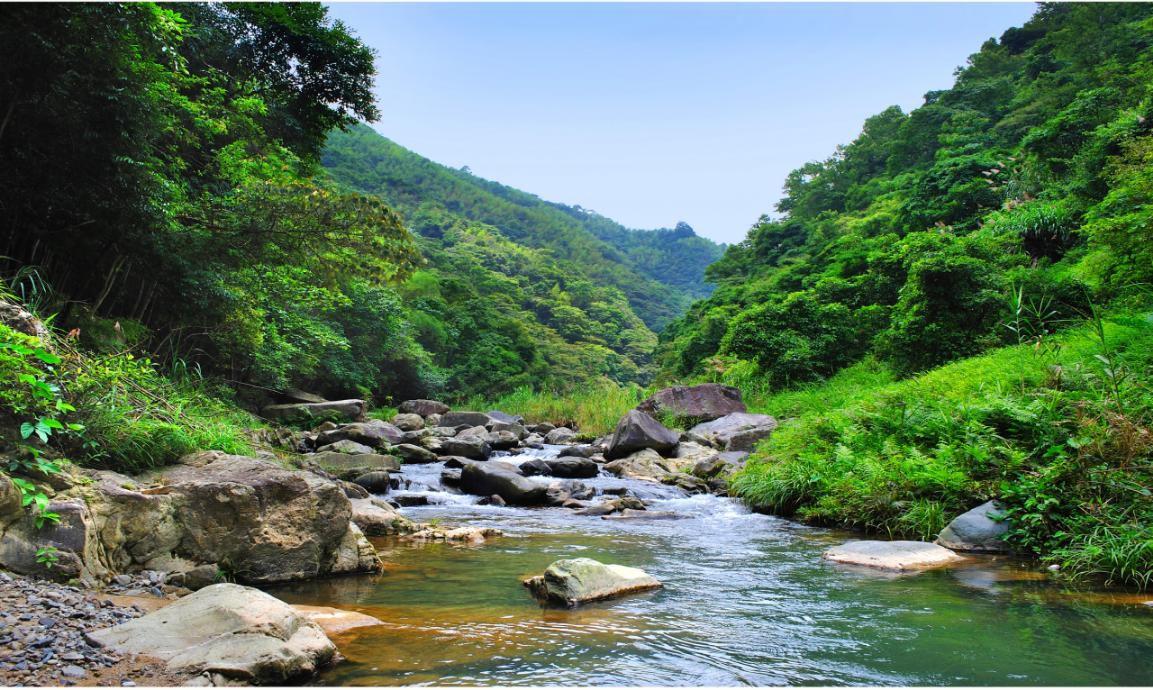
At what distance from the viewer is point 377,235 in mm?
11992

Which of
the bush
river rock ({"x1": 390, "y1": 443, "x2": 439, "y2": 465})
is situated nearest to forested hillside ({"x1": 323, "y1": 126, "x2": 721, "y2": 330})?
the bush

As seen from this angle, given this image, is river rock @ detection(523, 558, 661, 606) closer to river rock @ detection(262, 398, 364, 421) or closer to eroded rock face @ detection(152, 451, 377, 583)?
eroded rock face @ detection(152, 451, 377, 583)

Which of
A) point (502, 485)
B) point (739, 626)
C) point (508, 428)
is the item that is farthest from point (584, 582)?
point (508, 428)

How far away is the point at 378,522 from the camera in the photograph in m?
7.55

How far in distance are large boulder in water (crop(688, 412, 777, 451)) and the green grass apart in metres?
3.12

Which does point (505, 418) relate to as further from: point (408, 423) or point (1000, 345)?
point (1000, 345)

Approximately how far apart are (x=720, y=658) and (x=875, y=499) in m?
4.85

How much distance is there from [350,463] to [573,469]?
14.6 ft

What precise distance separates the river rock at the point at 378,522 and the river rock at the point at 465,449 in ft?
24.2

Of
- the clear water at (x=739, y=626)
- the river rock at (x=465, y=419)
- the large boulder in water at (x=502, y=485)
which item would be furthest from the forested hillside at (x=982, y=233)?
Answer: the river rock at (x=465, y=419)

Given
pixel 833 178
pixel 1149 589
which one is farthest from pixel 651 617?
pixel 833 178

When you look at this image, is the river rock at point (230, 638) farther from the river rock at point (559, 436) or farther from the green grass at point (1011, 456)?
the river rock at point (559, 436)

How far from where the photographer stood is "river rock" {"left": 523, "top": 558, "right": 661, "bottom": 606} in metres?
4.79

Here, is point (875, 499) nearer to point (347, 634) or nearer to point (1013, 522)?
point (1013, 522)
